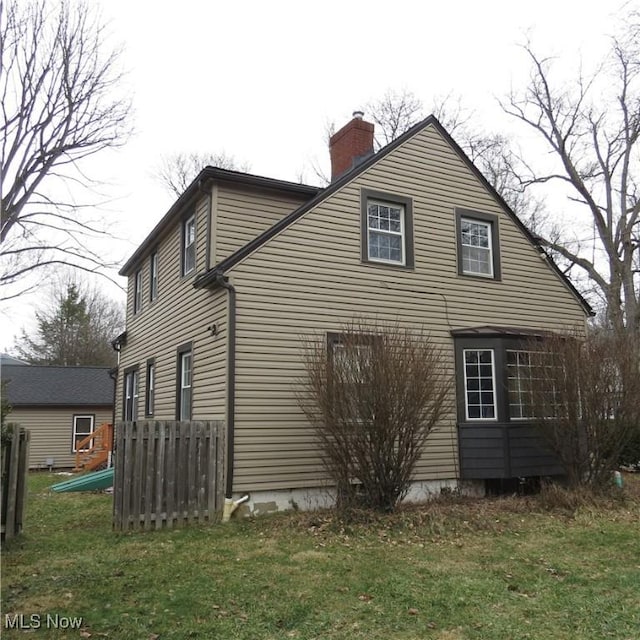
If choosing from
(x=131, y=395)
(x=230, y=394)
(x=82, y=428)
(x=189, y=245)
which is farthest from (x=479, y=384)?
(x=82, y=428)

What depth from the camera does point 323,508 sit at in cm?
947

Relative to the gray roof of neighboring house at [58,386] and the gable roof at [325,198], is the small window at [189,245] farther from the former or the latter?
the gray roof of neighboring house at [58,386]

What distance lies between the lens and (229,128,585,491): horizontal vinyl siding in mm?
9586

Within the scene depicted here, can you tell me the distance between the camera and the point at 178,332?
40.4ft

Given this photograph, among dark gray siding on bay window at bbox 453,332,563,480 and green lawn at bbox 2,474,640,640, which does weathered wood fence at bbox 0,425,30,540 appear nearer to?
green lawn at bbox 2,474,640,640

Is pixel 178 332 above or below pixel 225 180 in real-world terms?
below

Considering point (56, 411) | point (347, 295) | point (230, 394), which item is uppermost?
point (347, 295)

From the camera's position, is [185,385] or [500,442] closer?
[500,442]

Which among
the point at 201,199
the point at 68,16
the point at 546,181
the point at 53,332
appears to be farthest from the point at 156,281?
the point at 53,332

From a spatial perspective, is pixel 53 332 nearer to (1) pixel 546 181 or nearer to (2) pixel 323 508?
(1) pixel 546 181

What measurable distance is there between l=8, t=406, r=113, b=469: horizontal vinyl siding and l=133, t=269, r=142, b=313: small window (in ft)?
28.9

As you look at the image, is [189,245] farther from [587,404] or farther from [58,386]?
[58,386]
